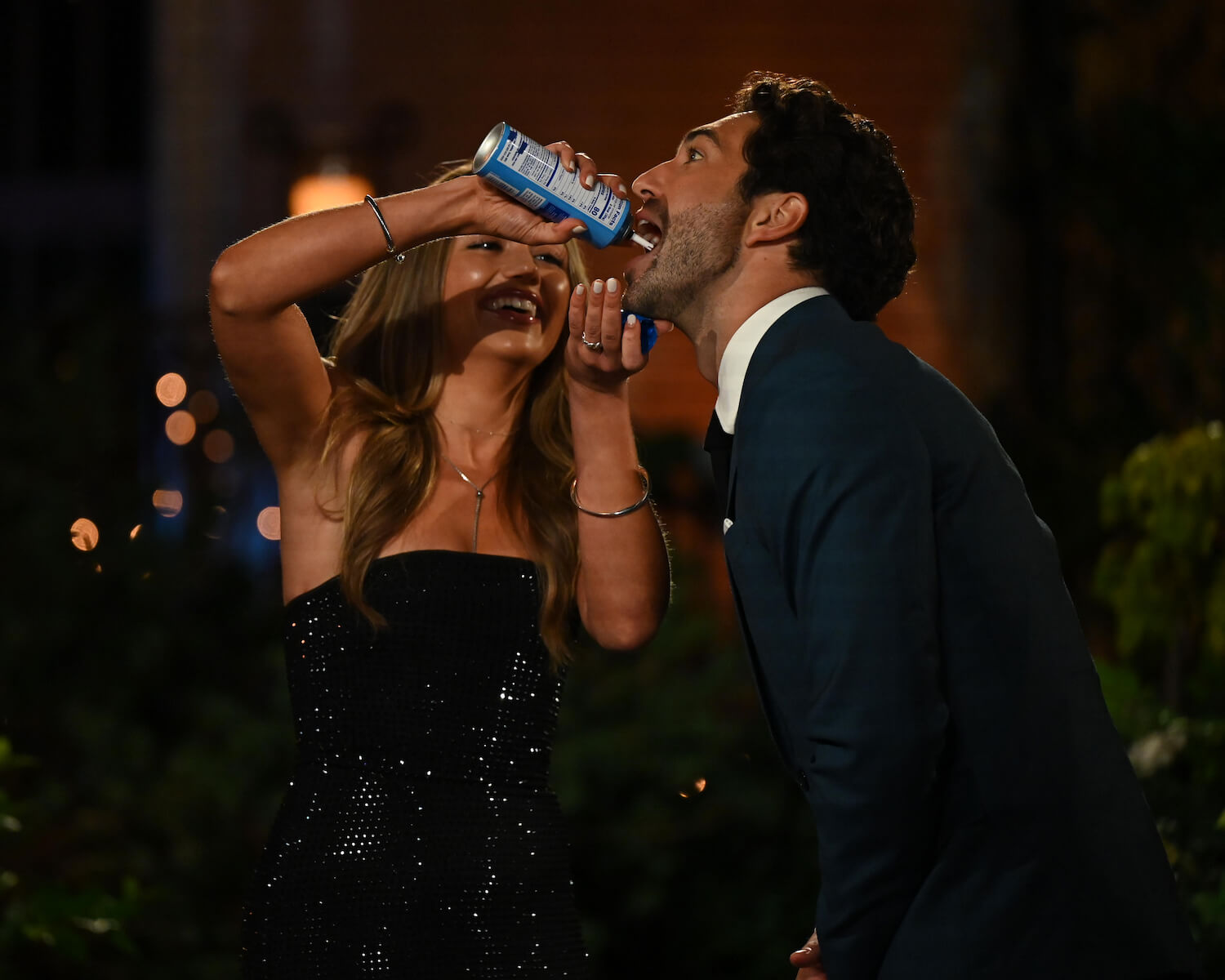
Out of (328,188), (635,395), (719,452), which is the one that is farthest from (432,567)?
(328,188)

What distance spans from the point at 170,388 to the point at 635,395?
192 cm

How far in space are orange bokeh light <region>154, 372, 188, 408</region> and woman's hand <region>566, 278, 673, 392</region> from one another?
121 inches

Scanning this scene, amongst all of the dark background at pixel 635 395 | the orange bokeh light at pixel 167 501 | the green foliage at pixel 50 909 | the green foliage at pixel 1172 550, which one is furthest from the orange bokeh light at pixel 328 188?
the green foliage at pixel 1172 550

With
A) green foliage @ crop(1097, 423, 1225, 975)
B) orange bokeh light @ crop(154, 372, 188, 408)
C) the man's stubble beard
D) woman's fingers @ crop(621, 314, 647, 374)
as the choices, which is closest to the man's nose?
the man's stubble beard

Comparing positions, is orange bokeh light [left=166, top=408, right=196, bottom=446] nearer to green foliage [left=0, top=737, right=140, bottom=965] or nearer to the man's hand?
green foliage [left=0, top=737, right=140, bottom=965]

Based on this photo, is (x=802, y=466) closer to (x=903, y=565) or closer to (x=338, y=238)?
(x=903, y=565)

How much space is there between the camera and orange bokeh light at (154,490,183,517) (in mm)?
4293

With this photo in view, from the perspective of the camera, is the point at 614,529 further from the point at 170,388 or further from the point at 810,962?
the point at 170,388

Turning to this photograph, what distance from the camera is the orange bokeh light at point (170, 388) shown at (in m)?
4.64

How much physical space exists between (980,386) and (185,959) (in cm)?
392

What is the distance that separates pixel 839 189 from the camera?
1626mm

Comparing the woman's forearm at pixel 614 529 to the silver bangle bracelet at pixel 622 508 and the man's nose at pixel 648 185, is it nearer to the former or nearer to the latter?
the silver bangle bracelet at pixel 622 508

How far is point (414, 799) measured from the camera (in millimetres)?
1842

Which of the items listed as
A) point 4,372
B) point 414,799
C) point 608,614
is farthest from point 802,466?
point 4,372
